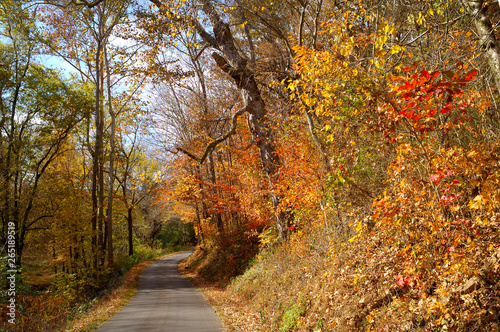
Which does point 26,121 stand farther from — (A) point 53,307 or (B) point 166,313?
A: (B) point 166,313

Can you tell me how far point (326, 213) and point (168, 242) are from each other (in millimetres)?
39958

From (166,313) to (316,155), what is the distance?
6.31 m

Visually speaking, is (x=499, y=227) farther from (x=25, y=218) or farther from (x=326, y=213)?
(x=25, y=218)

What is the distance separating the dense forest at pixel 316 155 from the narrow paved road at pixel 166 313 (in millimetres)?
836

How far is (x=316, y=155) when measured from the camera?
29.3 ft

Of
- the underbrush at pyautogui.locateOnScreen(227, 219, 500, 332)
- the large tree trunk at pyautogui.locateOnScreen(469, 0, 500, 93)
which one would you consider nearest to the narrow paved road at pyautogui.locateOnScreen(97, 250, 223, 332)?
the underbrush at pyautogui.locateOnScreen(227, 219, 500, 332)

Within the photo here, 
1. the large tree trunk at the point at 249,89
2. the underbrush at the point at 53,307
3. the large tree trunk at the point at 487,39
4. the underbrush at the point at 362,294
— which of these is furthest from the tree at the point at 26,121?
the large tree trunk at the point at 487,39

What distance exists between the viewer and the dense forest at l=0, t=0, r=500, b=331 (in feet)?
14.1

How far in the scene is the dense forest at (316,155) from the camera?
14.1 feet

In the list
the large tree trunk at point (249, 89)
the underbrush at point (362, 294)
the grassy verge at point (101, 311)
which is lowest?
the grassy verge at point (101, 311)

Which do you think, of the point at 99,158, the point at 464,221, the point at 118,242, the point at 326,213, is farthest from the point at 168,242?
the point at 464,221

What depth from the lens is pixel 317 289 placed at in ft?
21.9

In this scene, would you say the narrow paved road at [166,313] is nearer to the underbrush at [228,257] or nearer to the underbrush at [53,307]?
the underbrush at [53,307]

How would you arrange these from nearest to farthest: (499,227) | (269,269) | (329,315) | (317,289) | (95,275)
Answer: (499,227), (329,315), (317,289), (269,269), (95,275)
